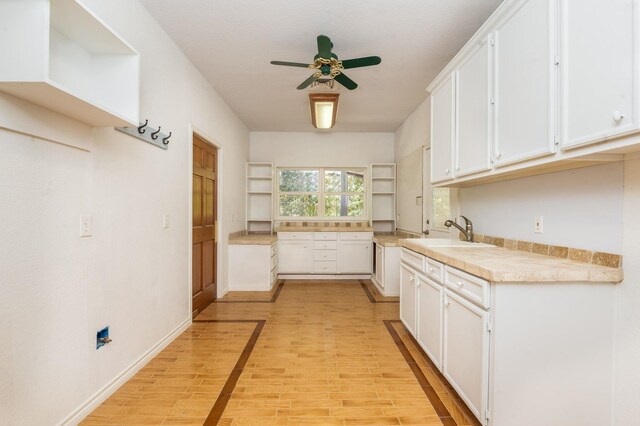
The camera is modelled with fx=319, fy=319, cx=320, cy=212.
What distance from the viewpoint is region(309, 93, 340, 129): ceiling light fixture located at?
3741 mm

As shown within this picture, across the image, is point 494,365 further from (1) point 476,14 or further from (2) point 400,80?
(2) point 400,80

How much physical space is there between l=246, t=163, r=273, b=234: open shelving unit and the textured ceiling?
193 cm

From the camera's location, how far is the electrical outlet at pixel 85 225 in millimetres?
1812

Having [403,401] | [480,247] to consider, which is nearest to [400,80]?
[480,247]

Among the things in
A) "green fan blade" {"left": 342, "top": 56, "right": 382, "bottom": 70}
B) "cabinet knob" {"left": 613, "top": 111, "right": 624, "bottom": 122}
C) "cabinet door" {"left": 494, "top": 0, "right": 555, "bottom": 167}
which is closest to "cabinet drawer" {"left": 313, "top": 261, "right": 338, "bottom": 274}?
"green fan blade" {"left": 342, "top": 56, "right": 382, "bottom": 70}

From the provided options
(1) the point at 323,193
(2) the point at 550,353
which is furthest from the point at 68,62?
(1) the point at 323,193

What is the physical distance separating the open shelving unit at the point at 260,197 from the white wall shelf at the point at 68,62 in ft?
13.5

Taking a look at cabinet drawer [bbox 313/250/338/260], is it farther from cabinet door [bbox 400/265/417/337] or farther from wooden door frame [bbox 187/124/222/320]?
cabinet door [bbox 400/265/417/337]

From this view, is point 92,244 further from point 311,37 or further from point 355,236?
point 355,236

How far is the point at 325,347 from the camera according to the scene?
9.10ft

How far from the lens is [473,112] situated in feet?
7.63

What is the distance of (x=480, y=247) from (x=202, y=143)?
3102mm

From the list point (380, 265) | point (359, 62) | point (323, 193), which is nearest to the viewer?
Result: point (359, 62)

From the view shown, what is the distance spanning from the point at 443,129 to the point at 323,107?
62.4 inches
